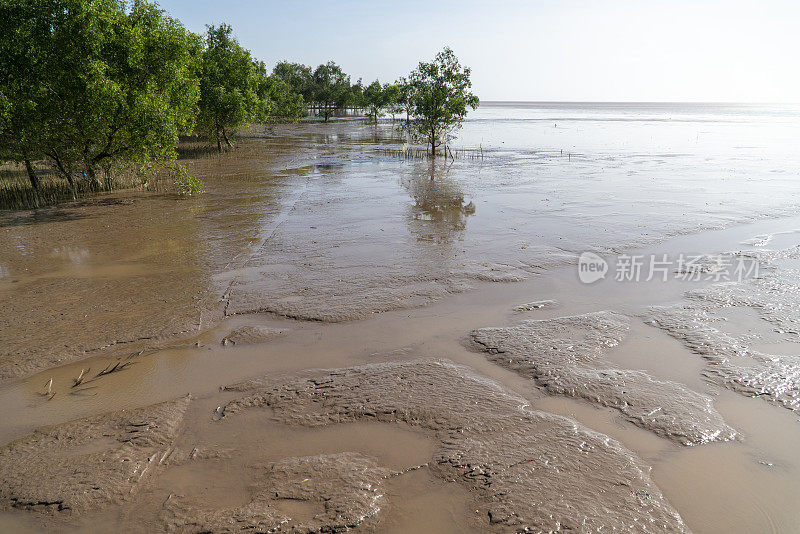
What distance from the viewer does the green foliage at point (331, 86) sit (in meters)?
69.9

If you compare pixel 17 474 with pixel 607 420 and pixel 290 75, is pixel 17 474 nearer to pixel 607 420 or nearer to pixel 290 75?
pixel 607 420

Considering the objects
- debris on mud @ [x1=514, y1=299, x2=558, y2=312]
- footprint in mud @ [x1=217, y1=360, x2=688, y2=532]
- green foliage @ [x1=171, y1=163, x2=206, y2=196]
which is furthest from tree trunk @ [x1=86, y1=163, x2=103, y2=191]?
debris on mud @ [x1=514, y1=299, x2=558, y2=312]

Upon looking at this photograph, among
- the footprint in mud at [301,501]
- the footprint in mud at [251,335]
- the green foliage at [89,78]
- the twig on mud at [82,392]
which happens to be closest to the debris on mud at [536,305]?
the footprint in mud at [251,335]

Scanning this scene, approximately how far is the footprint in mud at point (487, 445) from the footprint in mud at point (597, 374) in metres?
0.52

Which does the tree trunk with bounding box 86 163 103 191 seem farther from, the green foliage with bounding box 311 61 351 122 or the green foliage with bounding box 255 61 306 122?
the green foliage with bounding box 311 61 351 122

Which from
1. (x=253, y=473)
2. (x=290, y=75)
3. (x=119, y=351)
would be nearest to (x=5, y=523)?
(x=253, y=473)

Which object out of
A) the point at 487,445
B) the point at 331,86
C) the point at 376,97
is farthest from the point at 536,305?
the point at 331,86

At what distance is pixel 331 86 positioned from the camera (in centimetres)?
7150

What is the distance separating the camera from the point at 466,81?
23812mm

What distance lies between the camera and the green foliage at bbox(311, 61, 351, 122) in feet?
229

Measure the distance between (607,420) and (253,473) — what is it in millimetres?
2937

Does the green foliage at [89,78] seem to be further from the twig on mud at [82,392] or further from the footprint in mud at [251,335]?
the twig on mud at [82,392]

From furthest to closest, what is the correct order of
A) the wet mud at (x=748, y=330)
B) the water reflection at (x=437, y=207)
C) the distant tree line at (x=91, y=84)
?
1. the distant tree line at (x=91, y=84)
2. the water reflection at (x=437, y=207)
3. the wet mud at (x=748, y=330)

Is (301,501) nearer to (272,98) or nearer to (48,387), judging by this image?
(48,387)
